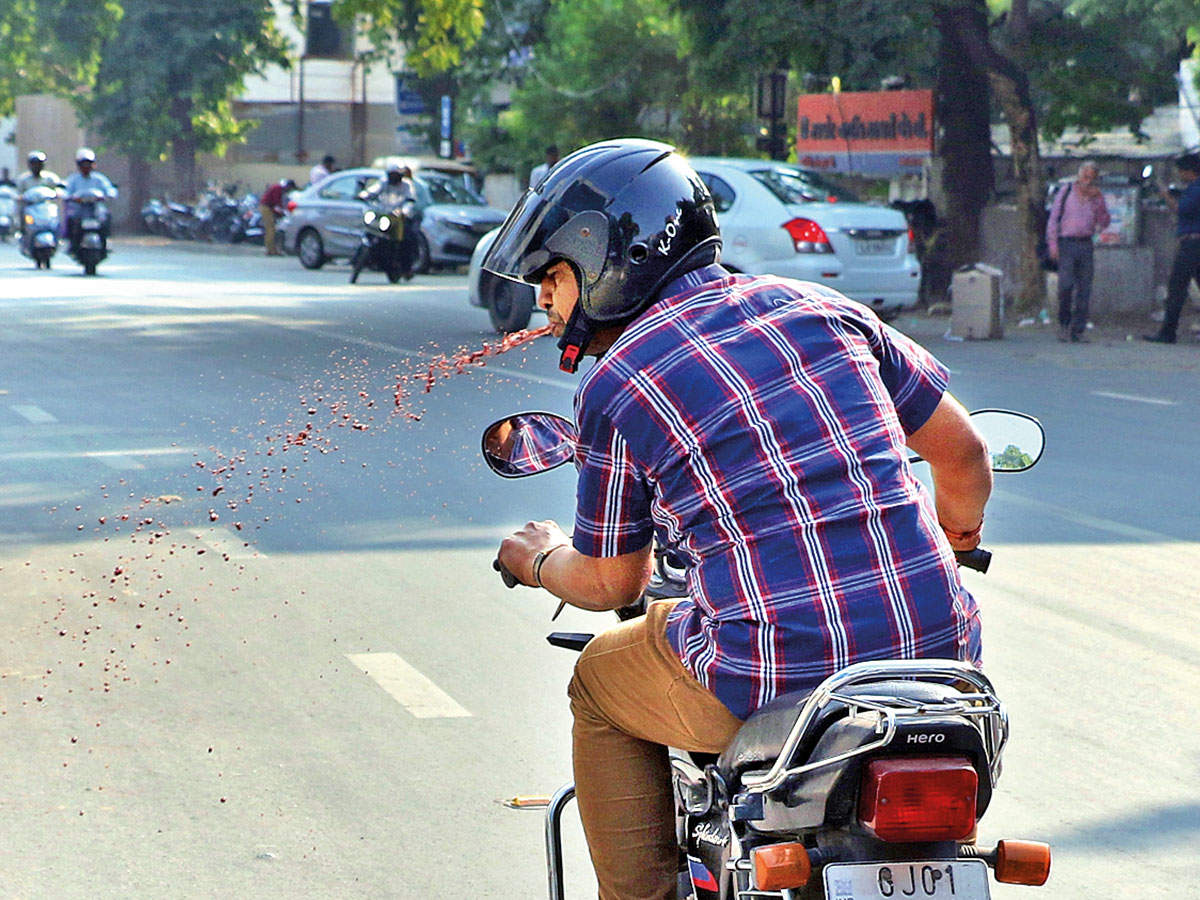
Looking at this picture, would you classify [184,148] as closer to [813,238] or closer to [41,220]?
[41,220]

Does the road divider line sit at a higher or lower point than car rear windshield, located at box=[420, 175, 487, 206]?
lower

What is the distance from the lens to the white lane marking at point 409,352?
504 inches

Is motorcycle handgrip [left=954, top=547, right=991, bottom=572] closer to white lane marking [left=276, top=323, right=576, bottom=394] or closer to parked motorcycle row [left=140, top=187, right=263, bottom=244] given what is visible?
white lane marking [left=276, top=323, right=576, bottom=394]

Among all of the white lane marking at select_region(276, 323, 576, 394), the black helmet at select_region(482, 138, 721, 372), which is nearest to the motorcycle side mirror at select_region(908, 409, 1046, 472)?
the black helmet at select_region(482, 138, 721, 372)

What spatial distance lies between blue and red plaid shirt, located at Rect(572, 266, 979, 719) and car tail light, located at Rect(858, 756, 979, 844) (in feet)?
0.69

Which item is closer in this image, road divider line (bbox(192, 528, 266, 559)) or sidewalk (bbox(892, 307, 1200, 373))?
road divider line (bbox(192, 528, 266, 559))

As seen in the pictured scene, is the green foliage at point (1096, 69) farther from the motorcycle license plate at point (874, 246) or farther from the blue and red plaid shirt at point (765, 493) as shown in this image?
the blue and red plaid shirt at point (765, 493)

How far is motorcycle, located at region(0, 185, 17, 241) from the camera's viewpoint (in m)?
39.4

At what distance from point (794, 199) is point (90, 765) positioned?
1377 centimetres

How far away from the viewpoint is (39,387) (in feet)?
40.5

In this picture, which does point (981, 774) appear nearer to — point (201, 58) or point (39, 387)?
point (39, 387)

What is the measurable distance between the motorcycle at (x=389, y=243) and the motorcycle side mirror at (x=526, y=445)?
21942 mm

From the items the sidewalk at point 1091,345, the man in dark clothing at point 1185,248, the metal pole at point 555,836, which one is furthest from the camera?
the man in dark clothing at point 1185,248

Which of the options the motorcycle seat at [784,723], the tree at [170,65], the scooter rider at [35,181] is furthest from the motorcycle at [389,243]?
the motorcycle seat at [784,723]
